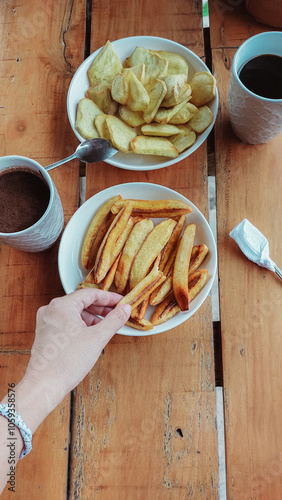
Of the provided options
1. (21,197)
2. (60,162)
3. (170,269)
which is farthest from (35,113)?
(170,269)

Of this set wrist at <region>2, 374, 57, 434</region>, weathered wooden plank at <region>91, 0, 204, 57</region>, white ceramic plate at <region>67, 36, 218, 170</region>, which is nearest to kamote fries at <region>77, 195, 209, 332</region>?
white ceramic plate at <region>67, 36, 218, 170</region>

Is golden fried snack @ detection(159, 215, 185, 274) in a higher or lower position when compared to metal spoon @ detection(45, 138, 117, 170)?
lower

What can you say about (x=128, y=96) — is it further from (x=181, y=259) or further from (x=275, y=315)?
(x=275, y=315)

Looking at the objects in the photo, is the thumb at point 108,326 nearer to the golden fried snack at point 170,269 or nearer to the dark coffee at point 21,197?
the golden fried snack at point 170,269

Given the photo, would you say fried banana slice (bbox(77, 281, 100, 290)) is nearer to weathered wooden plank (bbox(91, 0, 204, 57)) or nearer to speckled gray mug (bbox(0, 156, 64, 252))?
speckled gray mug (bbox(0, 156, 64, 252))

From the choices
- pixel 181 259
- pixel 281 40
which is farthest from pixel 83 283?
pixel 281 40

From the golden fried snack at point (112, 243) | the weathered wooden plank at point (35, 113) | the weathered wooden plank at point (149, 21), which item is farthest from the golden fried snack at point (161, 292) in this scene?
the weathered wooden plank at point (149, 21)
